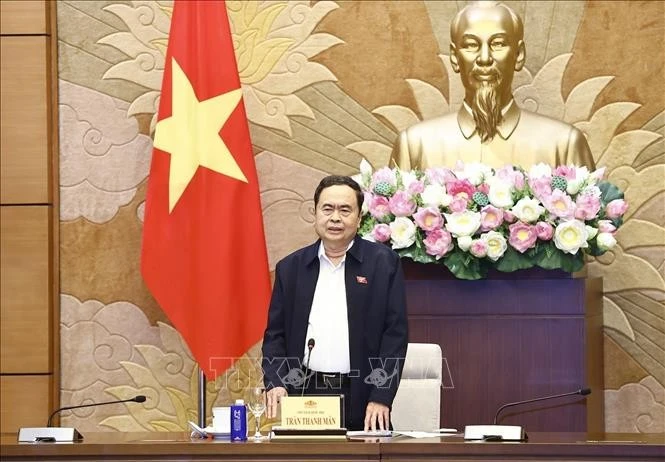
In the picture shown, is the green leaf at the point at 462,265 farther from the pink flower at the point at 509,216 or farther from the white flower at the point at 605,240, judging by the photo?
the white flower at the point at 605,240

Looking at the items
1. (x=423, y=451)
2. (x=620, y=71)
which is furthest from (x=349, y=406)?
(x=620, y=71)

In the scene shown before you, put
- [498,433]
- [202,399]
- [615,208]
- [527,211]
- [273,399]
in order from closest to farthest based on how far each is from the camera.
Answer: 1. [498,433]
2. [273,399]
3. [527,211]
4. [615,208]
5. [202,399]

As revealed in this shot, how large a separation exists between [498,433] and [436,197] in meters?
1.46

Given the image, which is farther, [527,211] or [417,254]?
[417,254]

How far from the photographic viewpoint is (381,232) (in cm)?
468

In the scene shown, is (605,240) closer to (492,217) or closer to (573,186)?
(573,186)

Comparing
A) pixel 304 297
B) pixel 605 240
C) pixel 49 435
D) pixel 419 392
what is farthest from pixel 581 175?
pixel 49 435

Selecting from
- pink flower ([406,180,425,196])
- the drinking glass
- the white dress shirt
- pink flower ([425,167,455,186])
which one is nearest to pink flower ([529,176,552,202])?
pink flower ([425,167,455,186])

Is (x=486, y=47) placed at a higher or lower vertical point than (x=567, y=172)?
higher

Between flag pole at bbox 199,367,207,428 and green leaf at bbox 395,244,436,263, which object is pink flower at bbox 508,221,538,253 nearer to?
green leaf at bbox 395,244,436,263

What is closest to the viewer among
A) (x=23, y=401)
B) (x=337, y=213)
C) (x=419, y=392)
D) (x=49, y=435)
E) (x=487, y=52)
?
(x=49, y=435)

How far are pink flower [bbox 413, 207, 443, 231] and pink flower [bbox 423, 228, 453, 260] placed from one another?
0.07 ft

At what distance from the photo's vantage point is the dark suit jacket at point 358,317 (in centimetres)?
377

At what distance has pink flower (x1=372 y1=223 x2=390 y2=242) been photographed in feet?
15.3
